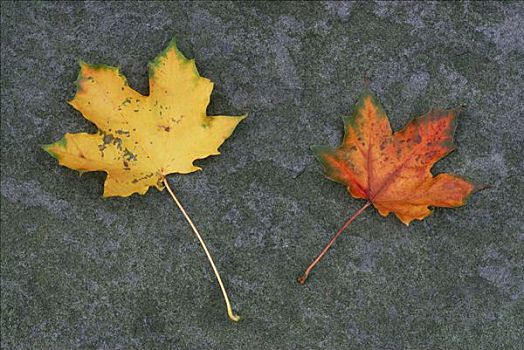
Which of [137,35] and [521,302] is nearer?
[521,302]

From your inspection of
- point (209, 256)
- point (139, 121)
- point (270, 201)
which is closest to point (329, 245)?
point (270, 201)

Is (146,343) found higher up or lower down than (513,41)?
lower down

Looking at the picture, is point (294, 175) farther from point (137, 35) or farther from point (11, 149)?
point (11, 149)

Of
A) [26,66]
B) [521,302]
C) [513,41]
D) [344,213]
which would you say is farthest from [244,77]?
[521,302]

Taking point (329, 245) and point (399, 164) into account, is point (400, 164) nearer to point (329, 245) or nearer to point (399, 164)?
point (399, 164)

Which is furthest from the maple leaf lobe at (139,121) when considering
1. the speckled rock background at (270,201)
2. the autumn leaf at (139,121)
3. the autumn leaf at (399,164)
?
the autumn leaf at (399,164)

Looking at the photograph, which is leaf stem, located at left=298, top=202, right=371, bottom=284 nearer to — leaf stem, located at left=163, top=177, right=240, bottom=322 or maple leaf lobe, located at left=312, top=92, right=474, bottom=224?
maple leaf lobe, located at left=312, top=92, right=474, bottom=224

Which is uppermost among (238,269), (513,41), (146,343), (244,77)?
(513,41)
